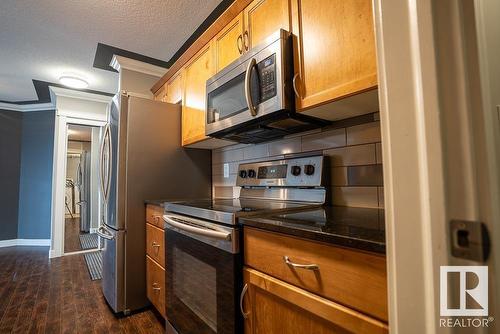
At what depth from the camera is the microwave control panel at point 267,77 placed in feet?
3.86

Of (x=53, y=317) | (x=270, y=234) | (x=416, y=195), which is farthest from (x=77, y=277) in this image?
(x=416, y=195)

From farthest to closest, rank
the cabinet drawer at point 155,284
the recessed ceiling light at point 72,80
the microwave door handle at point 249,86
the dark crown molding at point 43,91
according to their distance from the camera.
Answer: the dark crown molding at point 43,91
the recessed ceiling light at point 72,80
the cabinet drawer at point 155,284
the microwave door handle at point 249,86

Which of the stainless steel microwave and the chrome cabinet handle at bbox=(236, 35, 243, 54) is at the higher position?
the chrome cabinet handle at bbox=(236, 35, 243, 54)

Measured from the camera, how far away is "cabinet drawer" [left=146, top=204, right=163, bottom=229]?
66.9 inches

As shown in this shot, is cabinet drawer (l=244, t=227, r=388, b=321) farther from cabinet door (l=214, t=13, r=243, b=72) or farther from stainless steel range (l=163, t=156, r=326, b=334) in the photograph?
cabinet door (l=214, t=13, r=243, b=72)

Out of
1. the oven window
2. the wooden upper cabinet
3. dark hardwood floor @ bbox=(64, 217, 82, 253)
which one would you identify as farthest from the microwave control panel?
dark hardwood floor @ bbox=(64, 217, 82, 253)

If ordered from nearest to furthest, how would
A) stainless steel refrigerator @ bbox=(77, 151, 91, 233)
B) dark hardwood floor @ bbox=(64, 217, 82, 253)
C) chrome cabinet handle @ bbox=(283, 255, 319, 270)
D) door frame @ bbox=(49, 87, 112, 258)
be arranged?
chrome cabinet handle @ bbox=(283, 255, 319, 270) < door frame @ bbox=(49, 87, 112, 258) < dark hardwood floor @ bbox=(64, 217, 82, 253) < stainless steel refrigerator @ bbox=(77, 151, 91, 233)

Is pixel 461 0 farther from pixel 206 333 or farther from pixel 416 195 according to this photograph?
pixel 206 333

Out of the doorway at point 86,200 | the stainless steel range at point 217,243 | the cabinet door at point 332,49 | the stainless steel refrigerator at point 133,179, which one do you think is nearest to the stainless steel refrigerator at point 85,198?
the doorway at point 86,200

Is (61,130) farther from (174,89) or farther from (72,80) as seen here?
(174,89)

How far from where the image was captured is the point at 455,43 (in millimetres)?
354

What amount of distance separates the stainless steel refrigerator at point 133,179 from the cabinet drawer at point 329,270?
1342mm
